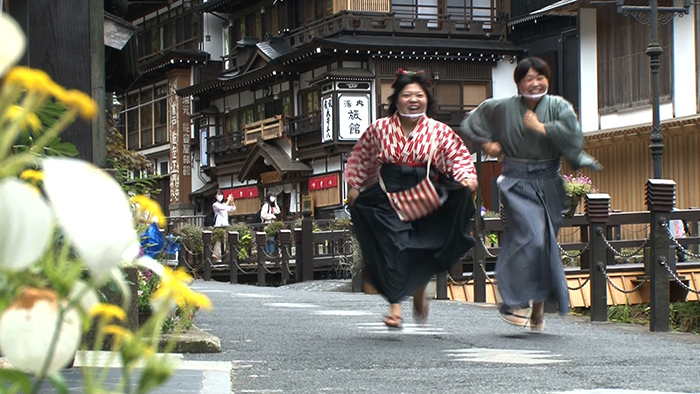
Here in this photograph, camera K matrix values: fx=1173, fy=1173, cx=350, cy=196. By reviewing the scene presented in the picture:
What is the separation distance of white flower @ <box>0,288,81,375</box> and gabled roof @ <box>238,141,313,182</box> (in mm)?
37986

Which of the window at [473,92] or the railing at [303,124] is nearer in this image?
the window at [473,92]

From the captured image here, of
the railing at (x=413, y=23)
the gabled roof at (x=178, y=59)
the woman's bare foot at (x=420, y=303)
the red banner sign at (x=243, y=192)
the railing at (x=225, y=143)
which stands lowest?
the woman's bare foot at (x=420, y=303)

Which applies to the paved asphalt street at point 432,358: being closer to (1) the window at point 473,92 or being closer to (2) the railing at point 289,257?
(2) the railing at point 289,257

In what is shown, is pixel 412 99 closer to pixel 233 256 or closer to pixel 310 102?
pixel 233 256

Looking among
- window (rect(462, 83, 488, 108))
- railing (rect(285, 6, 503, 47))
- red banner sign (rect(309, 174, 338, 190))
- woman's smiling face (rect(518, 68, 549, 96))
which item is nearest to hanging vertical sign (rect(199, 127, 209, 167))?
red banner sign (rect(309, 174, 338, 190))

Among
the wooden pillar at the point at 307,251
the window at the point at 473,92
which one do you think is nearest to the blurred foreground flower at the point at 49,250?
the wooden pillar at the point at 307,251

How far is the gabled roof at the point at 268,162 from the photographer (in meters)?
39.2

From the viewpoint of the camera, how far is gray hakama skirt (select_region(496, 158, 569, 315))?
25.2 feet

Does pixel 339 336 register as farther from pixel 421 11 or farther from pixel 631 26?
pixel 421 11

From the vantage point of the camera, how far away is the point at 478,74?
37250 mm

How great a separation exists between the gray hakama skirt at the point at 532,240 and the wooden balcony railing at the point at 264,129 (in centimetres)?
3262

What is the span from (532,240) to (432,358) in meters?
1.62

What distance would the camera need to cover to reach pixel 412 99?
7602 millimetres

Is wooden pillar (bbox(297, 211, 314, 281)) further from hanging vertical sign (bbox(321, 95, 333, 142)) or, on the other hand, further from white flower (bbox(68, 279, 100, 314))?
white flower (bbox(68, 279, 100, 314))
